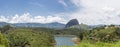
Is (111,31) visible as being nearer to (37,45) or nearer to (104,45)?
(37,45)

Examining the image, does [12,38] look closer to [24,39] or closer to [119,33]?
[24,39]

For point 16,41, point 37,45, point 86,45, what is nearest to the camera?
point 86,45

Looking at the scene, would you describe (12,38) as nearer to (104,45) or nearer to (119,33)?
(119,33)

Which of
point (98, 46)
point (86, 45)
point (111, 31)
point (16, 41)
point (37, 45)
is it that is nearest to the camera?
point (86, 45)

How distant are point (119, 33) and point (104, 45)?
335 feet

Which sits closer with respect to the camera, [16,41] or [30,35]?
[16,41]

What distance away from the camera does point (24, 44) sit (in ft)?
365

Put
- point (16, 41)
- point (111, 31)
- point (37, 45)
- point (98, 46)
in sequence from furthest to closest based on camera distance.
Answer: point (111, 31) < point (16, 41) < point (37, 45) < point (98, 46)

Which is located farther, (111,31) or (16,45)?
(111,31)

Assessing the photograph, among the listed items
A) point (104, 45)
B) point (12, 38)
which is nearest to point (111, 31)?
point (12, 38)

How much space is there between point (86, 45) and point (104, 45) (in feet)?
5.24

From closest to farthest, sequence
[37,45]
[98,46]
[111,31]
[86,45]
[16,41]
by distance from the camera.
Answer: [86,45], [98,46], [37,45], [16,41], [111,31]

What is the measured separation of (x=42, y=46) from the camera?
100125mm

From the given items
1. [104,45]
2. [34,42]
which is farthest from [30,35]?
[104,45]
